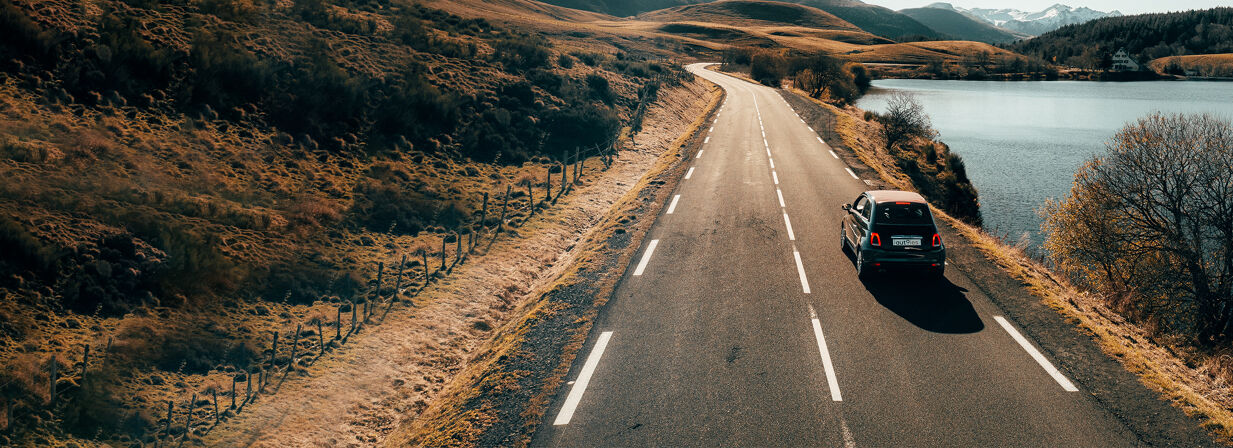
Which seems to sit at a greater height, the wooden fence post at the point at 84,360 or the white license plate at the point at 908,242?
the white license plate at the point at 908,242

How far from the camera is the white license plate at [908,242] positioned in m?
11.4

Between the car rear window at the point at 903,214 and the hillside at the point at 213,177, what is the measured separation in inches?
402

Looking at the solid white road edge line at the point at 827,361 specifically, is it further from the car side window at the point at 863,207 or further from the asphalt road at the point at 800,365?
the car side window at the point at 863,207

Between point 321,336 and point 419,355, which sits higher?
point 321,336

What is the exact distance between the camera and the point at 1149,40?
177 meters

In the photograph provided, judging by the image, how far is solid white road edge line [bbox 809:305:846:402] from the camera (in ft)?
25.8

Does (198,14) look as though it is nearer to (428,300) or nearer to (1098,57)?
(428,300)

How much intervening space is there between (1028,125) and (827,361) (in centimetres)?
5838

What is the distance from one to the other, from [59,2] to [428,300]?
59.7 feet

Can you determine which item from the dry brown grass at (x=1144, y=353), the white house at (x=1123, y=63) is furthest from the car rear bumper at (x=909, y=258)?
the white house at (x=1123, y=63)

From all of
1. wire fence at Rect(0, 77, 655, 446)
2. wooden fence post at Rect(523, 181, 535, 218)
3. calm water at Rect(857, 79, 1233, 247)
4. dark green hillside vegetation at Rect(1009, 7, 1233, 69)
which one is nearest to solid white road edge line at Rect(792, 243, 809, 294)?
wire fence at Rect(0, 77, 655, 446)

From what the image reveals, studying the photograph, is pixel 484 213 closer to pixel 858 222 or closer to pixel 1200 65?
pixel 858 222

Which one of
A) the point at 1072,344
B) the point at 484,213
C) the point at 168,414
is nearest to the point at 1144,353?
the point at 1072,344

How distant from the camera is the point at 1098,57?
13050 centimetres
